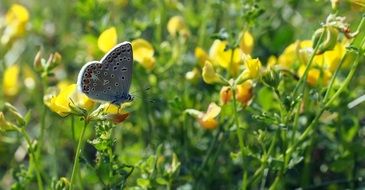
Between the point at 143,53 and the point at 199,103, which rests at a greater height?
the point at 143,53

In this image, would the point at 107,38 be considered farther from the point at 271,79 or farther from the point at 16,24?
the point at 16,24

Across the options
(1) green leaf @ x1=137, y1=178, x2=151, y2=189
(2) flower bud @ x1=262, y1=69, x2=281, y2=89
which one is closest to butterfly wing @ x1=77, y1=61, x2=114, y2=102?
(1) green leaf @ x1=137, y1=178, x2=151, y2=189

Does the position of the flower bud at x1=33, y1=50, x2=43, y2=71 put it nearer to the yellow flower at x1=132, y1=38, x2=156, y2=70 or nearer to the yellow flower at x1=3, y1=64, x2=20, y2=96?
the yellow flower at x1=132, y1=38, x2=156, y2=70

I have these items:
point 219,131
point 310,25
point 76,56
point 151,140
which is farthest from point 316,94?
point 76,56

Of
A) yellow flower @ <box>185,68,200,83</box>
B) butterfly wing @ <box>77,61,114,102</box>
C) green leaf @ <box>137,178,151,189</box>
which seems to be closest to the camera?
butterfly wing @ <box>77,61,114,102</box>

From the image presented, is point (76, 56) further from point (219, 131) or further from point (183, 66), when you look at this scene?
point (219, 131)

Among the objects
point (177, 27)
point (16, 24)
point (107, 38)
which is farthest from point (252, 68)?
point (16, 24)
